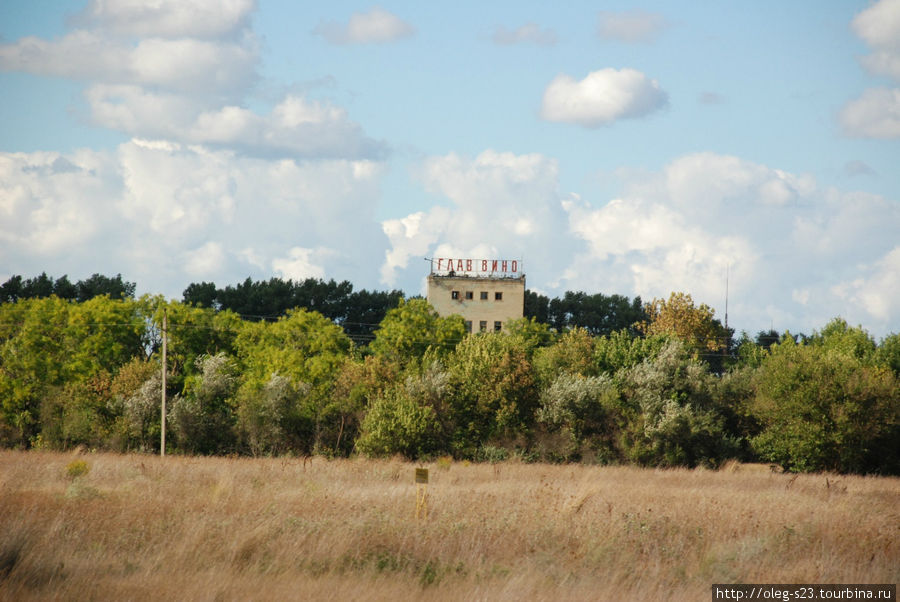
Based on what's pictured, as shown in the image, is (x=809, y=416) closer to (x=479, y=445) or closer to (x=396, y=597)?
(x=479, y=445)

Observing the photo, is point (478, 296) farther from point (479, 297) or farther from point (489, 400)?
point (489, 400)

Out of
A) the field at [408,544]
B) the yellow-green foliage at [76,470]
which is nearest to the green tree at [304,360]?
the yellow-green foliage at [76,470]

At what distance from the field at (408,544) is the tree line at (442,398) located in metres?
26.6

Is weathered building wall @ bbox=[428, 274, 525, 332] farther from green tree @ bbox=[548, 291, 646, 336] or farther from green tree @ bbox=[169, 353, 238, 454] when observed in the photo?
green tree @ bbox=[169, 353, 238, 454]

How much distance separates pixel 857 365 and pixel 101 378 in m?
48.1

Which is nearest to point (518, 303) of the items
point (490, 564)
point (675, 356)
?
point (675, 356)

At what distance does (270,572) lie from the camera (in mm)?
13211

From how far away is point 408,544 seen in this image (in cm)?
1520

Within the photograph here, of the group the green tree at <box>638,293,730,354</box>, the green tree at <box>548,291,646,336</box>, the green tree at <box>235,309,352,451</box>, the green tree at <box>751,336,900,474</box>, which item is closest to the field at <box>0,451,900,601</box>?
the green tree at <box>751,336,900,474</box>

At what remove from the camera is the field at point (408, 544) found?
12.4 meters

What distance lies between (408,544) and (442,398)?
119ft

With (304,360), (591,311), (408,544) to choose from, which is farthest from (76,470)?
(591,311)

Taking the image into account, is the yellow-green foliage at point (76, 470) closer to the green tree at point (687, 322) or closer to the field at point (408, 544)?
the field at point (408, 544)

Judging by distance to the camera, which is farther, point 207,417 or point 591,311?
point 591,311
